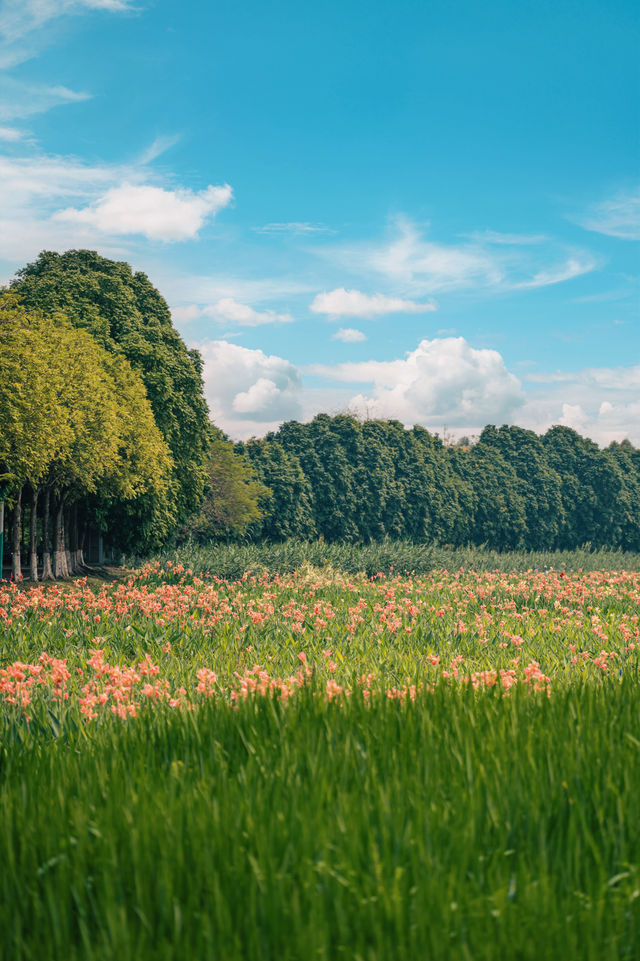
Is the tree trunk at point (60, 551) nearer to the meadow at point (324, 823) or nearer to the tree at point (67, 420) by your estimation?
the tree at point (67, 420)

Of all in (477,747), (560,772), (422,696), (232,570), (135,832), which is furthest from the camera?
(232,570)

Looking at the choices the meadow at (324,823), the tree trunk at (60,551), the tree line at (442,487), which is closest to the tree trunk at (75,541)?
the tree trunk at (60,551)

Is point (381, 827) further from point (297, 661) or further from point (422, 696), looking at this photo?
point (297, 661)

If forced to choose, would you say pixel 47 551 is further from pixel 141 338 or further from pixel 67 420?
pixel 141 338

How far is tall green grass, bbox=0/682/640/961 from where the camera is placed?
109 inches

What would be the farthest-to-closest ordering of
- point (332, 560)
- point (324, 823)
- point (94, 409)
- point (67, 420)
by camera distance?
point (332, 560)
point (94, 409)
point (67, 420)
point (324, 823)


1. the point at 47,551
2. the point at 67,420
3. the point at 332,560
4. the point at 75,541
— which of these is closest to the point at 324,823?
the point at 67,420

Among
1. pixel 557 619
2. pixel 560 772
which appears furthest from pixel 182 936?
pixel 557 619

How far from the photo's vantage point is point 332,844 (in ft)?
10.8

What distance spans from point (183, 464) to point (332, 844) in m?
30.5

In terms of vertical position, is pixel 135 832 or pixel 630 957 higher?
pixel 135 832

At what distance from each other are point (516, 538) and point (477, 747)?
5983cm

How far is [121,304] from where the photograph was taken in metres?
31.9

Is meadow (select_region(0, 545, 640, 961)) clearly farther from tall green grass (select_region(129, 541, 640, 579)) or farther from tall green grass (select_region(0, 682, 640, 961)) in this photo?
tall green grass (select_region(129, 541, 640, 579))
